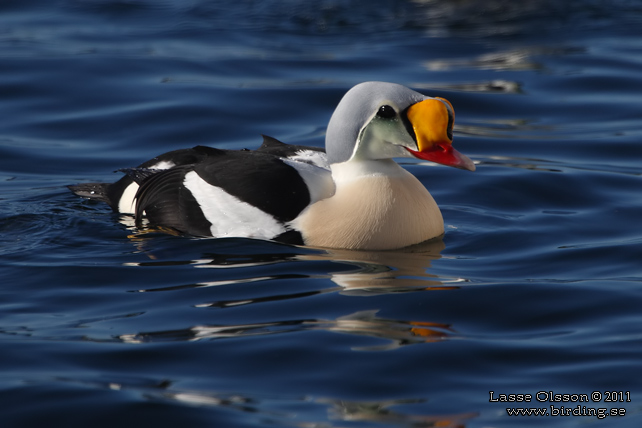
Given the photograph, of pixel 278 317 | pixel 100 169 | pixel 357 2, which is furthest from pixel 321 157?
pixel 357 2

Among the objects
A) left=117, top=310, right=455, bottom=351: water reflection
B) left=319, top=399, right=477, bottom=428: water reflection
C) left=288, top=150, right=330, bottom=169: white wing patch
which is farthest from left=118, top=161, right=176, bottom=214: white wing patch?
left=319, top=399, right=477, bottom=428: water reflection

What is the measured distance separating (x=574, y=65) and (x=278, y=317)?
6557 millimetres

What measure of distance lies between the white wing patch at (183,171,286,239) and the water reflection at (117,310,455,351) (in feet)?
3.33

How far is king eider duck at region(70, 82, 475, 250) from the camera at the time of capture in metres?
5.12

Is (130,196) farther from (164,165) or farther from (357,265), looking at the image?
(357,265)

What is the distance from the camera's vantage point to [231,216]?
17.4 feet

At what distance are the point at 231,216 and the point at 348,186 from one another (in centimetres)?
64

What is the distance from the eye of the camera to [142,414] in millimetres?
3459

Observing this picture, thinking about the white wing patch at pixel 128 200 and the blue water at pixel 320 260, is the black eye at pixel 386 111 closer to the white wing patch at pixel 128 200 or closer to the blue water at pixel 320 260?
the blue water at pixel 320 260

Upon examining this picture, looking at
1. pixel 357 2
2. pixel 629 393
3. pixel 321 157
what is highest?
pixel 357 2

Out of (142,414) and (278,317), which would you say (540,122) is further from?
(142,414)

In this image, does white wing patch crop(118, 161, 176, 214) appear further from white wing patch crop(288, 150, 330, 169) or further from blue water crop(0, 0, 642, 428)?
white wing patch crop(288, 150, 330, 169)

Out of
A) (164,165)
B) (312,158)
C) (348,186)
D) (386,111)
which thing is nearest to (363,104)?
(386,111)

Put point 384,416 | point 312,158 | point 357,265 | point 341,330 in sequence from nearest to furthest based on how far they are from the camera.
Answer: point 384,416
point 341,330
point 357,265
point 312,158
